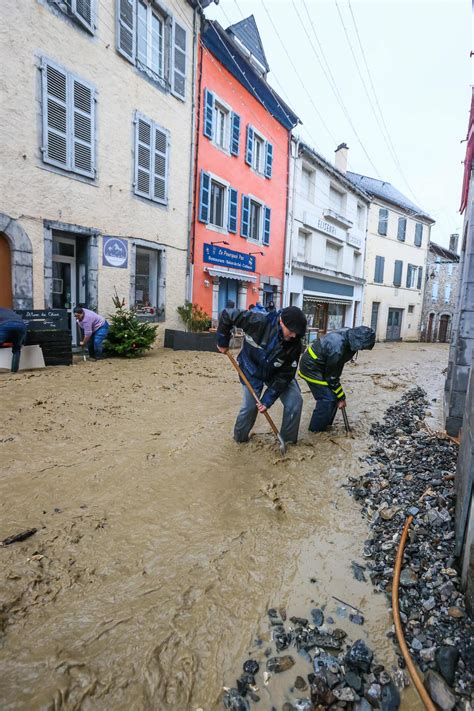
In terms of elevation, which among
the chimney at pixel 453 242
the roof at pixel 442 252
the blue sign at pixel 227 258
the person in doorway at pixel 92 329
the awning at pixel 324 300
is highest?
the chimney at pixel 453 242

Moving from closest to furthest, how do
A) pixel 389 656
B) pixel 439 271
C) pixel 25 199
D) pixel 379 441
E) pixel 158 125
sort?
pixel 389 656
pixel 379 441
pixel 25 199
pixel 158 125
pixel 439 271

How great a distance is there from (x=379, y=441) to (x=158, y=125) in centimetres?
1028

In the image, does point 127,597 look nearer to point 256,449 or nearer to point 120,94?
point 256,449

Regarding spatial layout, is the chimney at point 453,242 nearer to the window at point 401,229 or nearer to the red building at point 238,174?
the window at point 401,229

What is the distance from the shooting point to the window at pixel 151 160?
33.2ft

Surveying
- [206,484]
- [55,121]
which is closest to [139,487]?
[206,484]

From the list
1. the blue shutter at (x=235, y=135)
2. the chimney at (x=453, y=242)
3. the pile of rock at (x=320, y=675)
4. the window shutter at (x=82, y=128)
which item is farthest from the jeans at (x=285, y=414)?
the chimney at (x=453, y=242)

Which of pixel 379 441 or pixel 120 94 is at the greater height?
pixel 120 94

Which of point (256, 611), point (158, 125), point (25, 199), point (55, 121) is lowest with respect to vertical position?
point (256, 611)

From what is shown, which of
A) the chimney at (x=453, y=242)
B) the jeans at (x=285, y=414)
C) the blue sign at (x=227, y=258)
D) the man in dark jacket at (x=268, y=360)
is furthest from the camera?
the chimney at (x=453, y=242)

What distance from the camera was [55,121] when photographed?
8.22 metres

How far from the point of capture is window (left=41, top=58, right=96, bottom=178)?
803 centimetres

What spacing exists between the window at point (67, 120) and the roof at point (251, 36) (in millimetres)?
7995

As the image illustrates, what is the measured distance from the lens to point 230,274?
13.5m
